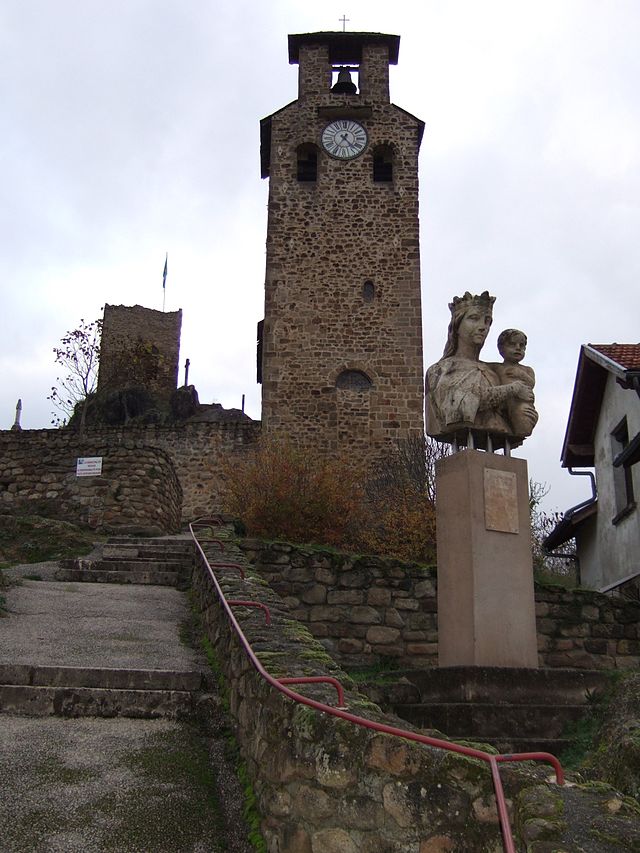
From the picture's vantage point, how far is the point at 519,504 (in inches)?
283

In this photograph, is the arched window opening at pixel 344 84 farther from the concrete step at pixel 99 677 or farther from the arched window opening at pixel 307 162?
the concrete step at pixel 99 677

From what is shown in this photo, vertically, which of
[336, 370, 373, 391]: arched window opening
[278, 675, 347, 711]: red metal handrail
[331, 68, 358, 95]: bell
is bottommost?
[278, 675, 347, 711]: red metal handrail

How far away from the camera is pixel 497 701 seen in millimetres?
6254

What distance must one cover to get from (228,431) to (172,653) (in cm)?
1738

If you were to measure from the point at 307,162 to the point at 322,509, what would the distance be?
1401 cm

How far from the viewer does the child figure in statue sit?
7.61 m

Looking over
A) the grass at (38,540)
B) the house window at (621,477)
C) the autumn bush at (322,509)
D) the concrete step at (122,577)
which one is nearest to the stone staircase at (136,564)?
the concrete step at (122,577)

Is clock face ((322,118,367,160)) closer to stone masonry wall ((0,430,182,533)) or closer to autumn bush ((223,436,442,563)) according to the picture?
autumn bush ((223,436,442,563))

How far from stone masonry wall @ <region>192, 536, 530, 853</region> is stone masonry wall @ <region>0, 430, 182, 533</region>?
33.1 ft

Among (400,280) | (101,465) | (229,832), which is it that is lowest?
(229,832)

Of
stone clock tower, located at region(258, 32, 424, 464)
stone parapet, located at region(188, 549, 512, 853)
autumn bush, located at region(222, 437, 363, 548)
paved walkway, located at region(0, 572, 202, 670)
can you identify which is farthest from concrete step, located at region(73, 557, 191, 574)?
stone clock tower, located at region(258, 32, 424, 464)

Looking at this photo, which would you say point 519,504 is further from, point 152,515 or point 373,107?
point 373,107

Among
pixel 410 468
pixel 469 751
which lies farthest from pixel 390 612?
pixel 410 468

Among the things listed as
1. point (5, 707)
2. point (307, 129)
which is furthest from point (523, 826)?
point (307, 129)
